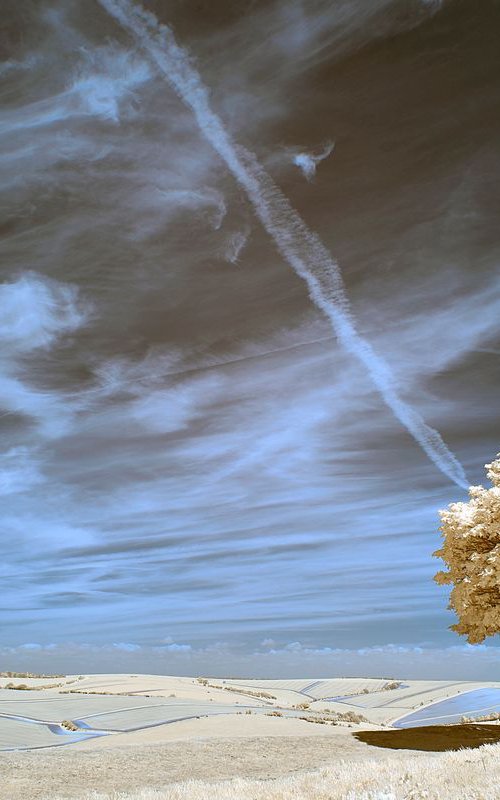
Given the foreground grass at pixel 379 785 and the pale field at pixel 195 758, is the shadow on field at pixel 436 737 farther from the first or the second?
the foreground grass at pixel 379 785

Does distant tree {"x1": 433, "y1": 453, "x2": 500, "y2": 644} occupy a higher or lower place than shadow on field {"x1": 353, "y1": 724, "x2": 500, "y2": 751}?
higher

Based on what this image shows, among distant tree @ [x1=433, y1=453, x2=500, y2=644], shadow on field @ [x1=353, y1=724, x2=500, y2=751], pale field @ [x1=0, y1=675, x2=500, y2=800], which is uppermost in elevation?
distant tree @ [x1=433, y1=453, x2=500, y2=644]

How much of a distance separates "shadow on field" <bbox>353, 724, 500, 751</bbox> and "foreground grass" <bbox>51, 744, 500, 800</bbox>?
9948 mm

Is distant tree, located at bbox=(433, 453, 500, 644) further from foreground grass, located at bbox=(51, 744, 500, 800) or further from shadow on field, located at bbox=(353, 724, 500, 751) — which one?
foreground grass, located at bbox=(51, 744, 500, 800)

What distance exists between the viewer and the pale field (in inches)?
571

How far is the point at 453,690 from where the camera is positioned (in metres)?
92.2

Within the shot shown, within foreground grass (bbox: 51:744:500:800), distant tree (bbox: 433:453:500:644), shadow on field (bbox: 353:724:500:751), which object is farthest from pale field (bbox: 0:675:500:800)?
distant tree (bbox: 433:453:500:644)

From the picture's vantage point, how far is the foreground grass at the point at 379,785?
1205 centimetres

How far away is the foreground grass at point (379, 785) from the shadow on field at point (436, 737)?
392 inches

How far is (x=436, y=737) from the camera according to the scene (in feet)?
97.7

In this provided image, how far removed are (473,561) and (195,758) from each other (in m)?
16.4

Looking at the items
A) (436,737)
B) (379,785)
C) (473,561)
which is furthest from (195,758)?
(473,561)

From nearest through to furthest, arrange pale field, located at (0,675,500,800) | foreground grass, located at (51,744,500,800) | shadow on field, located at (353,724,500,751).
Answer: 1. foreground grass, located at (51,744,500,800)
2. pale field, located at (0,675,500,800)
3. shadow on field, located at (353,724,500,751)

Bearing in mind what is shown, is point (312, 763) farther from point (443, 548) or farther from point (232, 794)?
point (443, 548)
